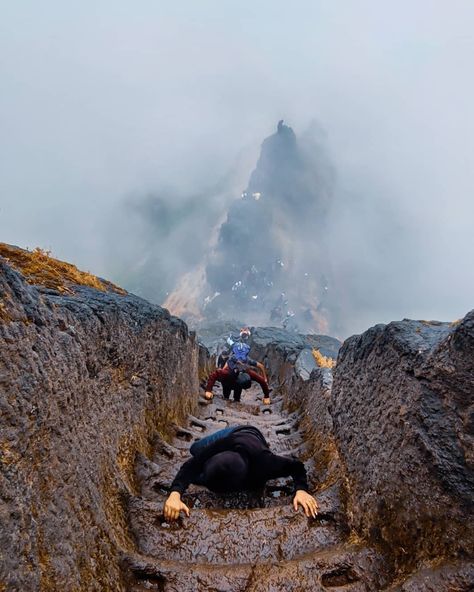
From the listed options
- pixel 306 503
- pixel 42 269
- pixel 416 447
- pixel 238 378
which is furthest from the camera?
pixel 238 378

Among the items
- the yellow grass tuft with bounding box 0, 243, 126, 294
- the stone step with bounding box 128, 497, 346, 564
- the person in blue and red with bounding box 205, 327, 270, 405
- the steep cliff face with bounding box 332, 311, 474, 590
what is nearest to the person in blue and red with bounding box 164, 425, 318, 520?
the stone step with bounding box 128, 497, 346, 564

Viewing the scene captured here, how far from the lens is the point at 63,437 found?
2932 mm

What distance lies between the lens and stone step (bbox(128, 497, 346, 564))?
331 cm

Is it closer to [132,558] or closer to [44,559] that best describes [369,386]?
[132,558]

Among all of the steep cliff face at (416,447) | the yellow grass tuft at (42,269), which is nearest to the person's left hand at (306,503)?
the steep cliff face at (416,447)

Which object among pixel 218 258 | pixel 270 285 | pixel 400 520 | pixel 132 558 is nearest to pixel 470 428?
pixel 400 520

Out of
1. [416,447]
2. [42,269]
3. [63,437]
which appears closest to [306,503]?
[416,447]

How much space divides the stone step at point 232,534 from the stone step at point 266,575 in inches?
6.5

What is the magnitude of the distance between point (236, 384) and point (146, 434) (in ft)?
18.2

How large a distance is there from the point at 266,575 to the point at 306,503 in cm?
92

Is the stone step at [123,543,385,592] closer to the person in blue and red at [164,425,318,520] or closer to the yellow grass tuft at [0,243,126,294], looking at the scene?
the person in blue and red at [164,425,318,520]

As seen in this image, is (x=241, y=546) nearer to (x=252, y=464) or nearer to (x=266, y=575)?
(x=266, y=575)

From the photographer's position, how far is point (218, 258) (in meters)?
136

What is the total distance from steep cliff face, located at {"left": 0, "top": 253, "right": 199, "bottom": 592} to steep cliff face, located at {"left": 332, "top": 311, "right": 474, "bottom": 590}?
2.20 meters
